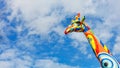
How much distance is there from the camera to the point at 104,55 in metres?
26.2

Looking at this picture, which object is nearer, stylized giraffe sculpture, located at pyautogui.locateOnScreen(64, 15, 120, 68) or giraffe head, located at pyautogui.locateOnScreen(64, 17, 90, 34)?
stylized giraffe sculpture, located at pyautogui.locateOnScreen(64, 15, 120, 68)

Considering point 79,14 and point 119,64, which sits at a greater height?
point 79,14

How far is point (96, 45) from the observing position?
26906 millimetres

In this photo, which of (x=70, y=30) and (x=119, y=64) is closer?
(x=119, y=64)

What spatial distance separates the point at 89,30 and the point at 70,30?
1489 millimetres

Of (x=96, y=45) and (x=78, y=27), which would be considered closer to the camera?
(x=96, y=45)

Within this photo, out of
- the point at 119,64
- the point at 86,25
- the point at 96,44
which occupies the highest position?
the point at 86,25

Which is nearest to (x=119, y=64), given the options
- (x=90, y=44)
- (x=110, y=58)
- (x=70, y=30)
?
(x=110, y=58)

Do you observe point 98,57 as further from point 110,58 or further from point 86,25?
point 86,25

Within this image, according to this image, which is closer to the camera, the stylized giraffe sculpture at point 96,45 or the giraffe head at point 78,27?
the stylized giraffe sculpture at point 96,45

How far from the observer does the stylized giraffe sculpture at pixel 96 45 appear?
2577 centimetres

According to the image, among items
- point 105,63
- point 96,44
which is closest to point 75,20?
point 96,44

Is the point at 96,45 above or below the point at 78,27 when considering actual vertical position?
below

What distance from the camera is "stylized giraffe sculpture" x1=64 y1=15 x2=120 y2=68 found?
25766 mm
